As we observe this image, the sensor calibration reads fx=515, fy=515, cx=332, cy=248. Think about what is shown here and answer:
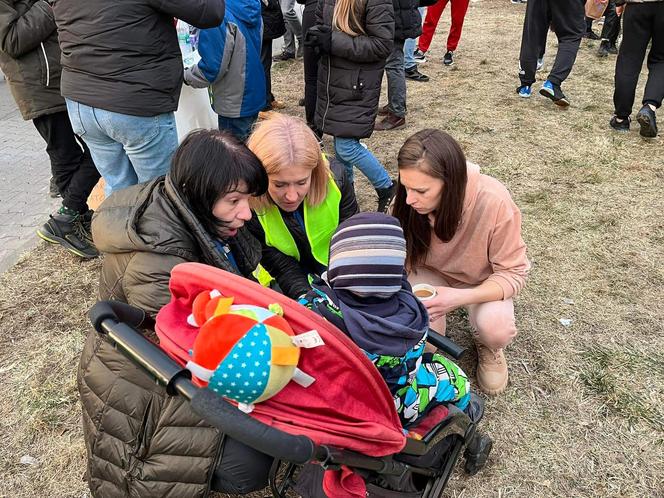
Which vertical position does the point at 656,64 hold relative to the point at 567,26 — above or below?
below

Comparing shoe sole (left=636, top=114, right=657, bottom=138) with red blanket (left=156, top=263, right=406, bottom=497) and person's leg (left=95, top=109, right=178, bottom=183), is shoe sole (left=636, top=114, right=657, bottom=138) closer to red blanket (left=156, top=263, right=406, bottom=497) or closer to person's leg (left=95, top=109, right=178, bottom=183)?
person's leg (left=95, top=109, right=178, bottom=183)

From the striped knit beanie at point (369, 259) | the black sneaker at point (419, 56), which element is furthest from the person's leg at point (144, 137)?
the black sneaker at point (419, 56)

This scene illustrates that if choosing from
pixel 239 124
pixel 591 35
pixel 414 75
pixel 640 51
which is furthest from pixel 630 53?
pixel 591 35

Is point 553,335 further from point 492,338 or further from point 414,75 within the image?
point 414,75

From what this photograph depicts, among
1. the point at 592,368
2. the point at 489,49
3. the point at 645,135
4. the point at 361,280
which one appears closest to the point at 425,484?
the point at 361,280

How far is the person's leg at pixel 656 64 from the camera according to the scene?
4164 millimetres

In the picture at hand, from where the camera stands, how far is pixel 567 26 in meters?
5.15

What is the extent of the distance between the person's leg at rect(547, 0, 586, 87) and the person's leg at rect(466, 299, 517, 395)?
4.06 m

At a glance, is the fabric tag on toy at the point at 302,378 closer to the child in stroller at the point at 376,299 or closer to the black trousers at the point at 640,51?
the child in stroller at the point at 376,299

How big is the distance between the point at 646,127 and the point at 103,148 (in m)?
4.44

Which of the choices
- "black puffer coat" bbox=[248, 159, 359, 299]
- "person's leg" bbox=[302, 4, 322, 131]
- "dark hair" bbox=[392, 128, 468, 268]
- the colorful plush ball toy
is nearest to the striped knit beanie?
the colorful plush ball toy

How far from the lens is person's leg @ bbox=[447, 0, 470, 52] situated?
6543 millimetres

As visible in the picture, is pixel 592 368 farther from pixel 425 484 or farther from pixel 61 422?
pixel 61 422

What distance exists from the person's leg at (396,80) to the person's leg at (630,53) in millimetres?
1886
